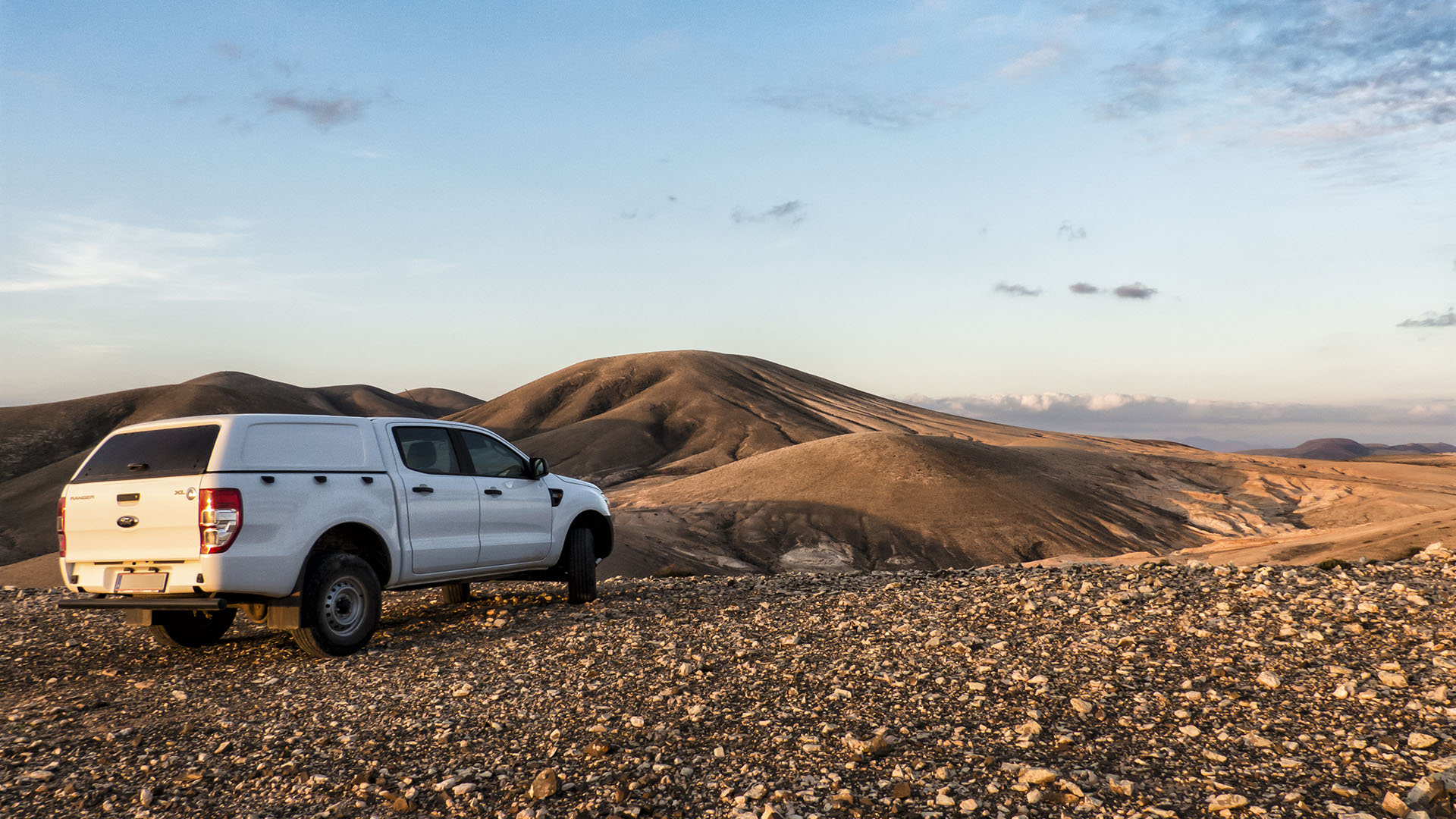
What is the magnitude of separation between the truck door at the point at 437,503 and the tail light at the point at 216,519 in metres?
1.79

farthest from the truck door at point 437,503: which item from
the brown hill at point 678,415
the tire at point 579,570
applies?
the brown hill at point 678,415

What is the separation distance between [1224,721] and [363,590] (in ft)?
23.3

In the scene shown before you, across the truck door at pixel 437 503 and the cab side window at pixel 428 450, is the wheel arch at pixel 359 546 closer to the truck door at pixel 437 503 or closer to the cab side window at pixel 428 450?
the truck door at pixel 437 503

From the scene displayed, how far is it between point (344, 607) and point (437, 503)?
1382mm

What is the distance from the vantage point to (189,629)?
9.62m

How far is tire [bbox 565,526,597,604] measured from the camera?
11.3m

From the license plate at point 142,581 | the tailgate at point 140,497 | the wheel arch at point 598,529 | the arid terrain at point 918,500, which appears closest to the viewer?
the tailgate at point 140,497

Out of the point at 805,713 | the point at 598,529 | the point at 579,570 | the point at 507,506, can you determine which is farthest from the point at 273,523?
the point at 805,713

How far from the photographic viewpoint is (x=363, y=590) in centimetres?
882

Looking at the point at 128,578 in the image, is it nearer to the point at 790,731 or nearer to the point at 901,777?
the point at 790,731

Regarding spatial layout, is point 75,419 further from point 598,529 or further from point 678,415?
point 598,529

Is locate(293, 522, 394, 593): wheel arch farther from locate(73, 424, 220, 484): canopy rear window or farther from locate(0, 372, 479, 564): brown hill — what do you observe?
locate(0, 372, 479, 564): brown hill

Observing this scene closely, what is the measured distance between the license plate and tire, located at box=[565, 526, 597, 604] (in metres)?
4.41

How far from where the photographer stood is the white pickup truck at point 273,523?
791cm
